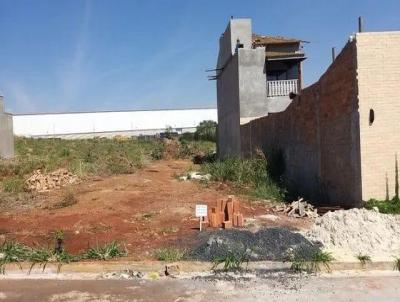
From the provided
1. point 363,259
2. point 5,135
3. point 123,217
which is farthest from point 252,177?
point 5,135

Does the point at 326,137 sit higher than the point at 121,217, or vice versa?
the point at 326,137

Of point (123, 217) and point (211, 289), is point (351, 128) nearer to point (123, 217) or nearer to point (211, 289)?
point (123, 217)

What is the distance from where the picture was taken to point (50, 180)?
16141mm

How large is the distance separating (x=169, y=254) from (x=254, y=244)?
131 cm

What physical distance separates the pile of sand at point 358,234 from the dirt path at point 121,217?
2.21 metres

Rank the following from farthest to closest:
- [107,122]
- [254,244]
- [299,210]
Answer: [107,122] → [299,210] → [254,244]

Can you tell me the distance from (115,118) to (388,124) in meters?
77.9

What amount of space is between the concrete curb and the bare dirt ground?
17.0 inches

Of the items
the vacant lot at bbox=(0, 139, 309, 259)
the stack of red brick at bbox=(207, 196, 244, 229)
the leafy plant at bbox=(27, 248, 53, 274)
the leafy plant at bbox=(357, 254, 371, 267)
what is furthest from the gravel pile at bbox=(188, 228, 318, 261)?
the leafy plant at bbox=(27, 248, 53, 274)

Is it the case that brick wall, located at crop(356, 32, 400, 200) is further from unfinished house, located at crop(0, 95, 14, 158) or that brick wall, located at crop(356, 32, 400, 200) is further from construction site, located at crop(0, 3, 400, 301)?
unfinished house, located at crop(0, 95, 14, 158)

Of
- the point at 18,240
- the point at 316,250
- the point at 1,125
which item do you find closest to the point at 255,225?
the point at 316,250

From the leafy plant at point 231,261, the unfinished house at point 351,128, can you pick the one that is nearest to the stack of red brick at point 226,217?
the leafy plant at point 231,261

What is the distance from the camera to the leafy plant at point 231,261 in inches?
264

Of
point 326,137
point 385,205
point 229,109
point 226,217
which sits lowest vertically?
point 226,217
